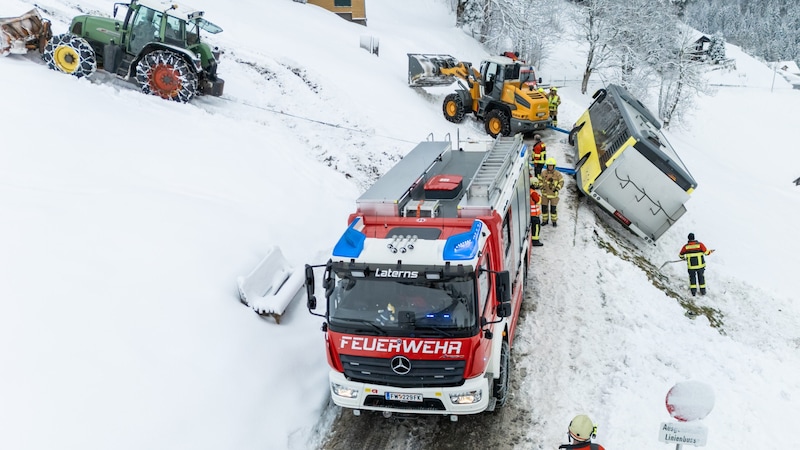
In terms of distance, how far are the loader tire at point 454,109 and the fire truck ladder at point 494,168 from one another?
8.99 metres

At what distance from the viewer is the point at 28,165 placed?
10.0 meters

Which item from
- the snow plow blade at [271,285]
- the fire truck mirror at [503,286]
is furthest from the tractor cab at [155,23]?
the fire truck mirror at [503,286]

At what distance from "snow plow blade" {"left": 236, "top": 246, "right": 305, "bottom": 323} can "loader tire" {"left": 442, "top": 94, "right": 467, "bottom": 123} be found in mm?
12043

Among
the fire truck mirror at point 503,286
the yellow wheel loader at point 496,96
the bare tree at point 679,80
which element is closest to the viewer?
the fire truck mirror at point 503,286

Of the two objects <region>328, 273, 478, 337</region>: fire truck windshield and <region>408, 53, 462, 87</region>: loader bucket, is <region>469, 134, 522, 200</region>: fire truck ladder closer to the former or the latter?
<region>328, 273, 478, 337</region>: fire truck windshield

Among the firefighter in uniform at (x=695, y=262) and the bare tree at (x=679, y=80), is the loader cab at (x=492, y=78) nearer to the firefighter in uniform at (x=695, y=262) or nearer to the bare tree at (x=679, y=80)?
the firefighter in uniform at (x=695, y=262)

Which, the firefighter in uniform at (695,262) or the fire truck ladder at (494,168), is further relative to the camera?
the firefighter in uniform at (695,262)

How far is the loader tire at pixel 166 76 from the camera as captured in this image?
47.0 feet

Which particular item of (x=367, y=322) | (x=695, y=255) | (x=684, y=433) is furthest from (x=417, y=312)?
(x=695, y=255)

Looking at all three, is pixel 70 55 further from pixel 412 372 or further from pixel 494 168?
pixel 412 372

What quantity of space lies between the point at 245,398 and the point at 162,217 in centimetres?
358

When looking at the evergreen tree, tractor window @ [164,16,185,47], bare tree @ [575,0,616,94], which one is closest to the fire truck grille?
tractor window @ [164,16,185,47]

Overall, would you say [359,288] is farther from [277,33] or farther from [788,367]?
[277,33]

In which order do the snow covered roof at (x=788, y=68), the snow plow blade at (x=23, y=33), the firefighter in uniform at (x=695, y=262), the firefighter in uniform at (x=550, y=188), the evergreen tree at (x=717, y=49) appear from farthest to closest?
the snow covered roof at (x=788, y=68) < the evergreen tree at (x=717, y=49) < the firefighter in uniform at (x=550, y=188) < the snow plow blade at (x=23, y=33) < the firefighter in uniform at (x=695, y=262)
